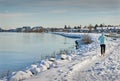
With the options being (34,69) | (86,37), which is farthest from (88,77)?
(86,37)

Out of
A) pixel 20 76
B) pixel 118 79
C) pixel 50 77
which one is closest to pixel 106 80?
pixel 118 79

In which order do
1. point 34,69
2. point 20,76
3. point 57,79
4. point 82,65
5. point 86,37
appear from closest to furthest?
1. point 57,79
2. point 20,76
3. point 34,69
4. point 82,65
5. point 86,37

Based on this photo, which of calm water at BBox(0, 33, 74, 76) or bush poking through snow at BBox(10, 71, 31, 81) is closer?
bush poking through snow at BBox(10, 71, 31, 81)

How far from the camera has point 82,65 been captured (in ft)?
58.0

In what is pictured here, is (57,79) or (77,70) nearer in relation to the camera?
(57,79)

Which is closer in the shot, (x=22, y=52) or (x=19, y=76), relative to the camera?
(x=19, y=76)

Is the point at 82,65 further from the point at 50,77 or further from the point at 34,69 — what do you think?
the point at 50,77

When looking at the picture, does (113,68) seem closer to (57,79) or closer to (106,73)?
(106,73)

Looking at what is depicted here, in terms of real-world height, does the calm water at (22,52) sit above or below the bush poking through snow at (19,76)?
below

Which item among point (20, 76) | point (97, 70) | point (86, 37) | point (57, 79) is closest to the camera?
point (57, 79)

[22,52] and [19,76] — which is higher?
[19,76]

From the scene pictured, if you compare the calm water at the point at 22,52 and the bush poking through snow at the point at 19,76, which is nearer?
the bush poking through snow at the point at 19,76

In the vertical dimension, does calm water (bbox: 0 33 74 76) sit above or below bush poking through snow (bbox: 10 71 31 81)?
below

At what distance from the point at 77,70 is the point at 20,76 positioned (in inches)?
129
